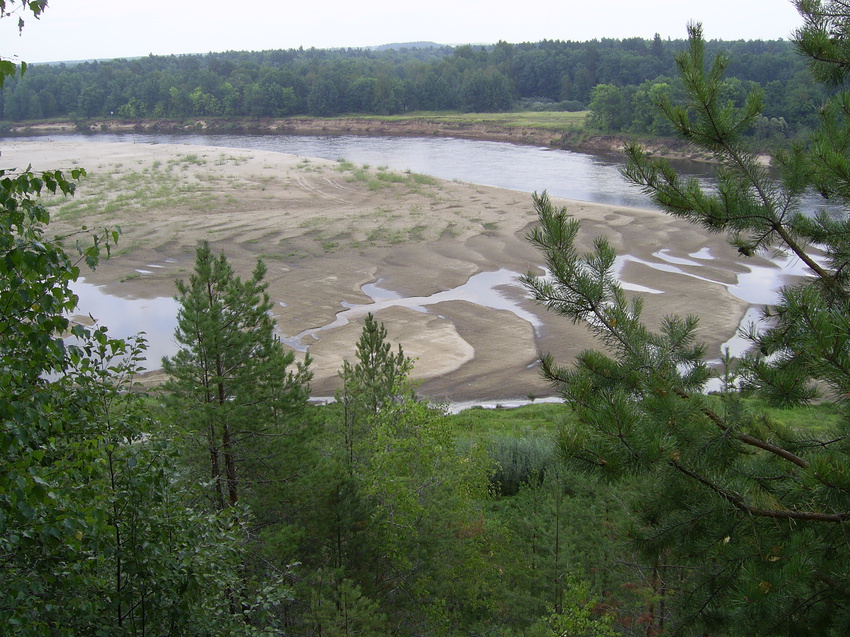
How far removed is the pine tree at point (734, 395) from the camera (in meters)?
5.28

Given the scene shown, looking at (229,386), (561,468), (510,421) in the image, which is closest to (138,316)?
(510,421)

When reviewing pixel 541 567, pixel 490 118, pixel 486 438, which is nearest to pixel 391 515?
pixel 541 567

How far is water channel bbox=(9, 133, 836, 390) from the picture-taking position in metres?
33.0

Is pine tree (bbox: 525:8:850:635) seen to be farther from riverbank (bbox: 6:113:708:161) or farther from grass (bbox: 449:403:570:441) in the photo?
riverbank (bbox: 6:113:708:161)

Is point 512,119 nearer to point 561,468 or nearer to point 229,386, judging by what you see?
point 229,386

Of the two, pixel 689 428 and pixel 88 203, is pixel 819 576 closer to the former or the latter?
pixel 689 428

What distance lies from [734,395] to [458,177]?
64922mm

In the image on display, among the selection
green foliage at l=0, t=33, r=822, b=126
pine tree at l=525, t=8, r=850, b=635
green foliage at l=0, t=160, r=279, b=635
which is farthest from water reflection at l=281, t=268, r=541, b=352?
green foliage at l=0, t=33, r=822, b=126

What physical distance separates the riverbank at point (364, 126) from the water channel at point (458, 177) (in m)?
5.66

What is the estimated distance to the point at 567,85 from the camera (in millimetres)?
138125

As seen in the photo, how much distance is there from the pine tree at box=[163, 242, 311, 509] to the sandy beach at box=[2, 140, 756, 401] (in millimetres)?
7849

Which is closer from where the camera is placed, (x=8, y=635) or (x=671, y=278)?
(x=8, y=635)

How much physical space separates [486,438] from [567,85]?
424 feet

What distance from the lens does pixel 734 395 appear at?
5.86m
